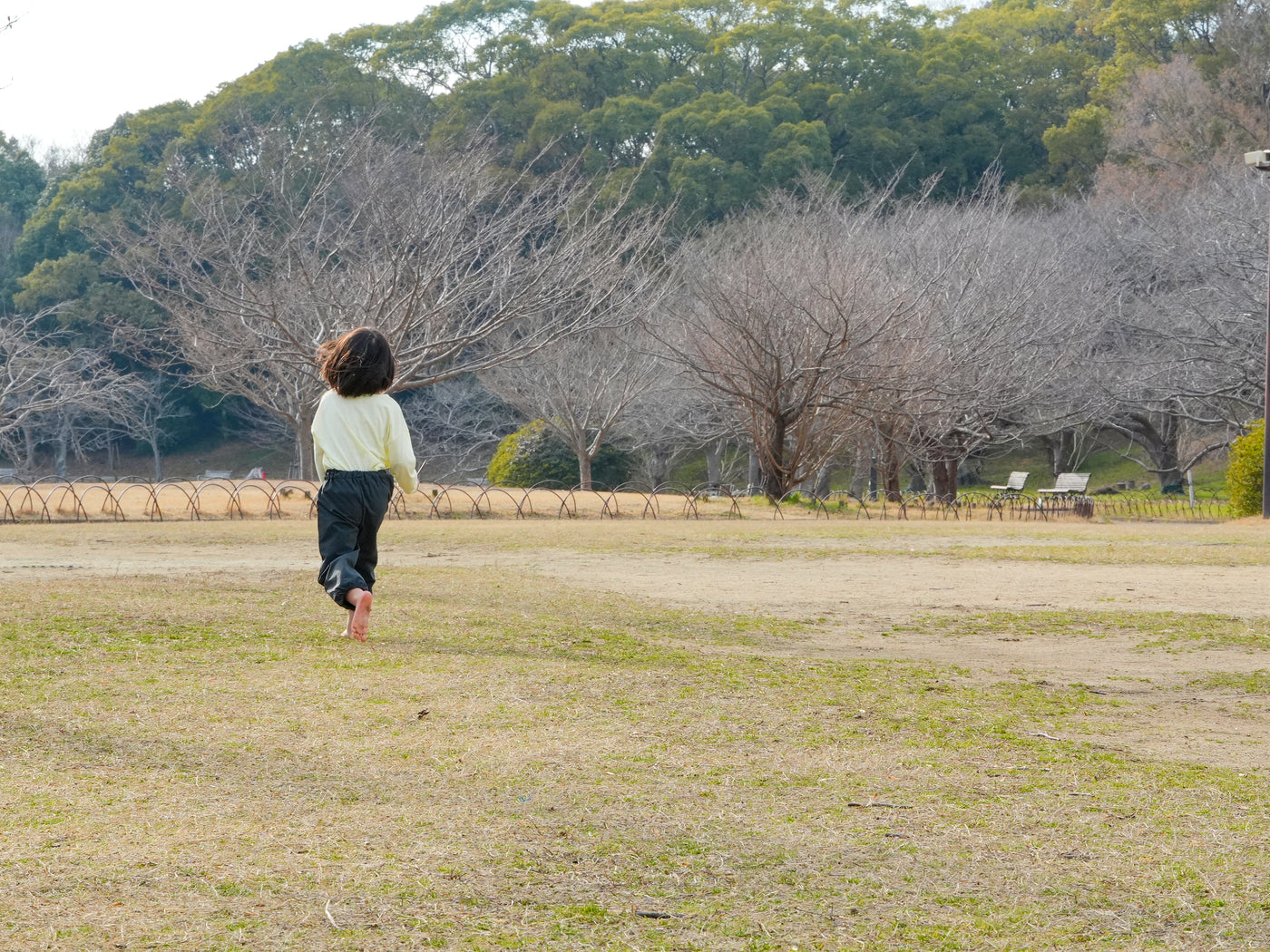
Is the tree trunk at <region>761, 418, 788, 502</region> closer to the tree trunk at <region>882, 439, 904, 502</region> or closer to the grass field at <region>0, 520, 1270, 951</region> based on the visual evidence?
the tree trunk at <region>882, 439, 904, 502</region>

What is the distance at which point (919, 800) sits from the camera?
367 centimetres

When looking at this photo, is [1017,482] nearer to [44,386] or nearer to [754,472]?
[754,472]

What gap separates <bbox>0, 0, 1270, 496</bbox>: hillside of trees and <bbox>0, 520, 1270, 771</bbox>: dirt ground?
5.44m

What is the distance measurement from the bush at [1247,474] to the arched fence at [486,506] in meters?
1.41

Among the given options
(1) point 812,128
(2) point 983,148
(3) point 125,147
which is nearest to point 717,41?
(1) point 812,128

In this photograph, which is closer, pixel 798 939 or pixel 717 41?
pixel 798 939

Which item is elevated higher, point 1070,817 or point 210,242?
point 210,242

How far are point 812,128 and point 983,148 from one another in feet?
22.6

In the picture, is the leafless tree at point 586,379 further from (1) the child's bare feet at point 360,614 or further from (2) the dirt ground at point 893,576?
(1) the child's bare feet at point 360,614

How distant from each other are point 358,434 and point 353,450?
71 mm

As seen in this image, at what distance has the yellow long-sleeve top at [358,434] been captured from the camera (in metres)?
5.43

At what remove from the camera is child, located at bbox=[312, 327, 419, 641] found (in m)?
5.38

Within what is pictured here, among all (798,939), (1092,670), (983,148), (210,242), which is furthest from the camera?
(983,148)

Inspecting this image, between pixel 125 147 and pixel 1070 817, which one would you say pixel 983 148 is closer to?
pixel 125 147
